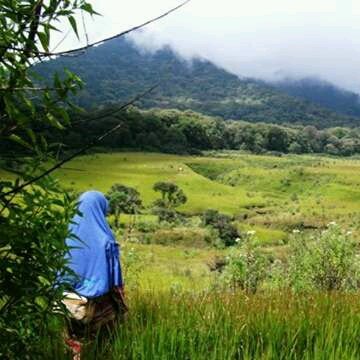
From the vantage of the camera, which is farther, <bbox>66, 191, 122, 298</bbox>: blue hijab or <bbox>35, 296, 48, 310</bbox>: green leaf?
<bbox>66, 191, 122, 298</bbox>: blue hijab

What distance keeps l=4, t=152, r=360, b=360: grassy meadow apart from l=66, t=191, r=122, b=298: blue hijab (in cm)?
29

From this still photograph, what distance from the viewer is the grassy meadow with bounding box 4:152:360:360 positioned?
4855 millimetres

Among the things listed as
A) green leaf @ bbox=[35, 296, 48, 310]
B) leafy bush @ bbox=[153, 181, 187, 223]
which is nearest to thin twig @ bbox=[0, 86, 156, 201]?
green leaf @ bbox=[35, 296, 48, 310]

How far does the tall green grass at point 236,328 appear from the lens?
15.4 ft

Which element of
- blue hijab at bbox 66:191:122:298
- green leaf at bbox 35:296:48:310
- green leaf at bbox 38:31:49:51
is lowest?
blue hijab at bbox 66:191:122:298

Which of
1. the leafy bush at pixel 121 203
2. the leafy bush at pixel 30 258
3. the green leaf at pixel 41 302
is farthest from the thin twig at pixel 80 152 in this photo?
the leafy bush at pixel 121 203

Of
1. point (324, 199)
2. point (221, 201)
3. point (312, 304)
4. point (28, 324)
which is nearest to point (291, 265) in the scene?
point (312, 304)

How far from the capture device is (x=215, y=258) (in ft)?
245

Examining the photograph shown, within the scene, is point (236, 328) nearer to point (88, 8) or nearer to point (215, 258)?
point (88, 8)

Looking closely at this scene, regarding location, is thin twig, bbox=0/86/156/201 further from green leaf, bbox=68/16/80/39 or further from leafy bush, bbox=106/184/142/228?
leafy bush, bbox=106/184/142/228

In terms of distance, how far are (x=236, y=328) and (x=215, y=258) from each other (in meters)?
69.9

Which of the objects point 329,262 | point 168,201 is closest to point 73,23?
point 329,262

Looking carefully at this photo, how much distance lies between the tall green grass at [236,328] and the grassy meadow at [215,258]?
0.01m

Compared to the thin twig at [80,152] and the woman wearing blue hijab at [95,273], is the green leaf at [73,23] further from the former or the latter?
the woman wearing blue hijab at [95,273]
